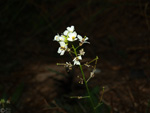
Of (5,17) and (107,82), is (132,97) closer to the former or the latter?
(107,82)

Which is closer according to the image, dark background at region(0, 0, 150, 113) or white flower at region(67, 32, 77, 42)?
white flower at region(67, 32, 77, 42)

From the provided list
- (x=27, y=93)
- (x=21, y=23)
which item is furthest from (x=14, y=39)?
(x=27, y=93)

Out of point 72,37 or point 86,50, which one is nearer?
point 72,37

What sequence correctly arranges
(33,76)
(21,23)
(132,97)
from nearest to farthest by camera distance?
1. (132,97)
2. (33,76)
3. (21,23)

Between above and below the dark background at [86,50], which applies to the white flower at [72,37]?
below

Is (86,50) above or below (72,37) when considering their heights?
above

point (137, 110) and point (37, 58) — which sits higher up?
point (37, 58)

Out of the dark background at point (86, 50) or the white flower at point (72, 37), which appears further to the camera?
the dark background at point (86, 50)

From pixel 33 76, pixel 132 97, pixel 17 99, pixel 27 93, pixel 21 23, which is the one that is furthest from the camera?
pixel 21 23
